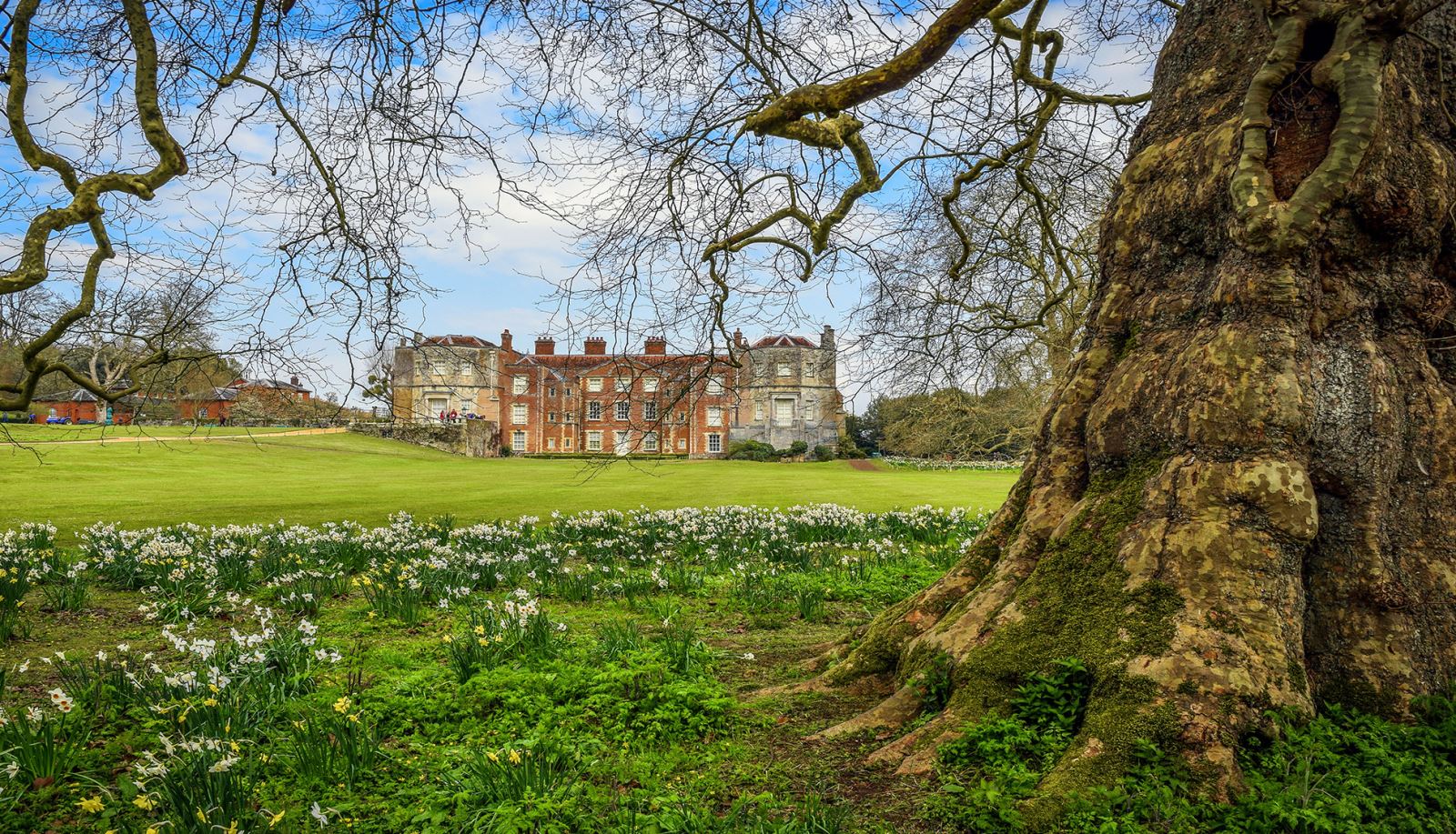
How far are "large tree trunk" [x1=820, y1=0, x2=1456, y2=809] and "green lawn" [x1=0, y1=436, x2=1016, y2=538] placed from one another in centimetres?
396

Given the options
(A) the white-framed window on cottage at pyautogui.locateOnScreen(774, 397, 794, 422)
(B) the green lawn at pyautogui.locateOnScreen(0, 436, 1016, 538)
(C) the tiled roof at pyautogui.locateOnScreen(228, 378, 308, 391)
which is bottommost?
(B) the green lawn at pyautogui.locateOnScreen(0, 436, 1016, 538)

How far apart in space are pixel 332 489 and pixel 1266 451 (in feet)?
62.6

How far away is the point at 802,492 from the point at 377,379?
13126 mm

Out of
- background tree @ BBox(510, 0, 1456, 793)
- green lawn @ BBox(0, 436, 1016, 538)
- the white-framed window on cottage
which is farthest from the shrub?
background tree @ BBox(510, 0, 1456, 793)

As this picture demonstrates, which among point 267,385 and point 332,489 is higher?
point 267,385

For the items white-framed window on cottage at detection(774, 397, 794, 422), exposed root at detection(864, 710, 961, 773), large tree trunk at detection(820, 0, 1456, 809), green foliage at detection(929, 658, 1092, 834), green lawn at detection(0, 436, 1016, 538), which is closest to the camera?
green foliage at detection(929, 658, 1092, 834)

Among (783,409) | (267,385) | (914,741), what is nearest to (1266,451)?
(914,741)

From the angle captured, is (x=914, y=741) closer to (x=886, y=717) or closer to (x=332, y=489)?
(x=886, y=717)

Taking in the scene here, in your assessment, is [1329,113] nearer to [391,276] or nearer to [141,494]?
[391,276]

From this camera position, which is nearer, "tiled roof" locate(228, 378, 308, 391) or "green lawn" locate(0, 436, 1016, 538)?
"tiled roof" locate(228, 378, 308, 391)

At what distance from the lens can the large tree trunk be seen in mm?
2613

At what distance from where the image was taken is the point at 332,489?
18062mm

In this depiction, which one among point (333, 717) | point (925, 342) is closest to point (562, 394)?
point (925, 342)

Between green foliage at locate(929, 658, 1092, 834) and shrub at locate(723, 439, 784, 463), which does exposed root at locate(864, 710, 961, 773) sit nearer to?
green foliage at locate(929, 658, 1092, 834)
